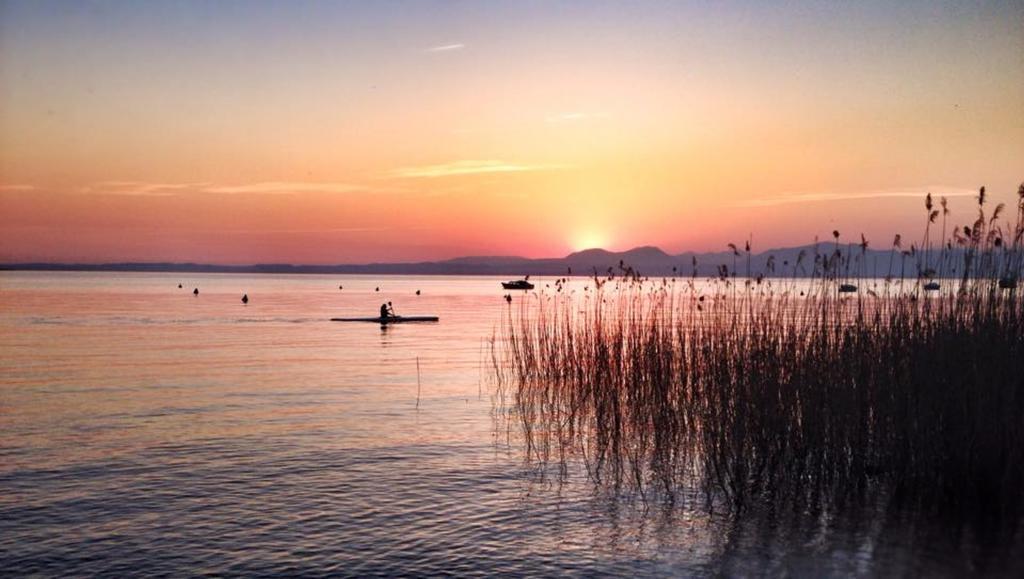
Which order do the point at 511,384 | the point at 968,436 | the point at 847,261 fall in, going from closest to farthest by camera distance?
the point at 968,436
the point at 847,261
the point at 511,384

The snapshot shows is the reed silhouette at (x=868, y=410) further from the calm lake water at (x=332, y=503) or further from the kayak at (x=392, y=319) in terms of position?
the kayak at (x=392, y=319)

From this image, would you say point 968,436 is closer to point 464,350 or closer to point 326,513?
point 326,513

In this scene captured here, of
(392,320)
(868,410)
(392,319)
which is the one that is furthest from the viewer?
(392,320)

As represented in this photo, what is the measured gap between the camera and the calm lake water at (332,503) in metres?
8.10

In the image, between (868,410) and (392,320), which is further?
(392,320)

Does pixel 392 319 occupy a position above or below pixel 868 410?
below

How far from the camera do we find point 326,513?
983 centimetres

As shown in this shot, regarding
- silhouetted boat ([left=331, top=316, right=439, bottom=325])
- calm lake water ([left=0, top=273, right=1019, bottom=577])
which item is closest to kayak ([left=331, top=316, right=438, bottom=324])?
silhouetted boat ([left=331, top=316, right=439, bottom=325])

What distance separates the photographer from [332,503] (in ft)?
33.7

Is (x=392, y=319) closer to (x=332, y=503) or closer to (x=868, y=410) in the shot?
(x=332, y=503)

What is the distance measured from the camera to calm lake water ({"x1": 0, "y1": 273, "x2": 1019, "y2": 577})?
8102 mm

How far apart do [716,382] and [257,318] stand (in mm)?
42722

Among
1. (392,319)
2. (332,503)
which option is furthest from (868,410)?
(392,319)

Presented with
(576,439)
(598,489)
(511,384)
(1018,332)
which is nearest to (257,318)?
(511,384)
